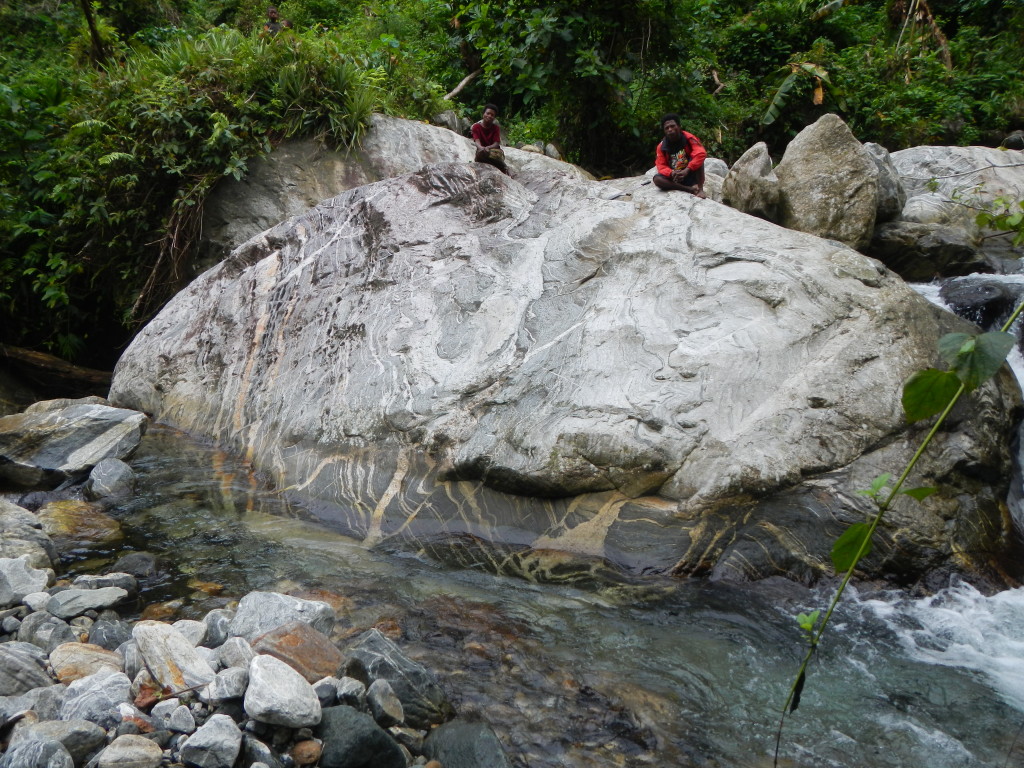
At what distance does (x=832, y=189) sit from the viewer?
789 cm

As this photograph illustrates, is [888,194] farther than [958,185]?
No

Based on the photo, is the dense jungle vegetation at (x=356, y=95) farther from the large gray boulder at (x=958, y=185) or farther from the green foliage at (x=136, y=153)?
the large gray boulder at (x=958, y=185)

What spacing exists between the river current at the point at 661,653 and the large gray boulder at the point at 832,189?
4.51 m

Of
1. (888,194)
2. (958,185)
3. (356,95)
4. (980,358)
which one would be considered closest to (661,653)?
(980,358)

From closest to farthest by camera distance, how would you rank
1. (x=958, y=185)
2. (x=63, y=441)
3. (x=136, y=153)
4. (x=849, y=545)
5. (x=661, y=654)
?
(x=849, y=545)
(x=661, y=654)
(x=63, y=441)
(x=136, y=153)
(x=958, y=185)

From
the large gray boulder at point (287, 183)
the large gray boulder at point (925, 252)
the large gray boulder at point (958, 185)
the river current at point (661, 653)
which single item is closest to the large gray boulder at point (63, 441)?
the river current at point (661, 653)

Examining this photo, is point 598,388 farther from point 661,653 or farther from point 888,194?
point 888,194

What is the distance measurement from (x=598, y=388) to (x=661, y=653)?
6.16 ft

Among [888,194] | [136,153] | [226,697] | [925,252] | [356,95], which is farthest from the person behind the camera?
[356,95]

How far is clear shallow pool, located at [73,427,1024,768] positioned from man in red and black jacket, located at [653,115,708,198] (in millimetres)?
4276

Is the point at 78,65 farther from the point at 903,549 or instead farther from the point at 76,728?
the point at 903,549

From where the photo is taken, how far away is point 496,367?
5566 mm

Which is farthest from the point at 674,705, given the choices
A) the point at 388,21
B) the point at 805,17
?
the point at 388,21

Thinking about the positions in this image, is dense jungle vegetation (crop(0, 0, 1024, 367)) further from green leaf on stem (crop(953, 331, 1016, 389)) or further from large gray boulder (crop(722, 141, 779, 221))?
green leaf on stem (crop(953, 331, 1016, 389))
